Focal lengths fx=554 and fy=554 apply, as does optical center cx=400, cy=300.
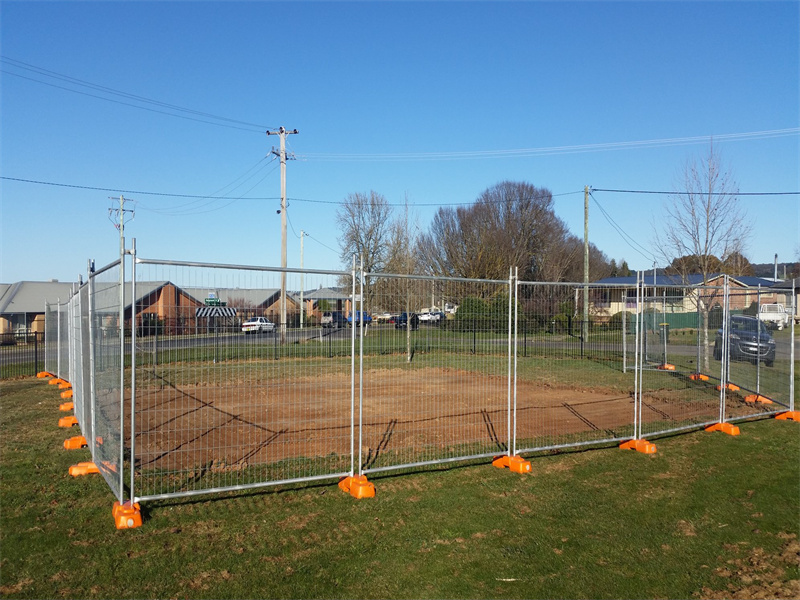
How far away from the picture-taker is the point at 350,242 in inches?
1272

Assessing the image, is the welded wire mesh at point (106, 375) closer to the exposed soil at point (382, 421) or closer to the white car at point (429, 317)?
the exposed soil at point (382, 421)

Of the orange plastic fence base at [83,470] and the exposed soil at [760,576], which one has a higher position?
the orange plastic fence base at [83,470]

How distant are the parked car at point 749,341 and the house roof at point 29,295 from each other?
4892 cm

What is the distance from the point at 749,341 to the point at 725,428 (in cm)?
307

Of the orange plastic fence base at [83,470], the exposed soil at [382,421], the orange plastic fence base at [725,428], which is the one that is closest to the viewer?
the orange plastic fence base at [83,470]

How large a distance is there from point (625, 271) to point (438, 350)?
280ft

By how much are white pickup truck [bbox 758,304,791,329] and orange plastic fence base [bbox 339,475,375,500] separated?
9.08 m

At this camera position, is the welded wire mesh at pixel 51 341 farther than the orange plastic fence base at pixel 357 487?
Yes

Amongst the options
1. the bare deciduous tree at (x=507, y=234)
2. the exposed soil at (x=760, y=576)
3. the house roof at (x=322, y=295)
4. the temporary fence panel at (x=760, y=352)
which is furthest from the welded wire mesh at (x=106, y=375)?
the bare deciduous tree at (x=507, y=234)

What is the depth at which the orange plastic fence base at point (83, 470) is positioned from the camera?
679cm

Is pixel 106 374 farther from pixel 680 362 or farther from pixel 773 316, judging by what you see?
pixel 680 362

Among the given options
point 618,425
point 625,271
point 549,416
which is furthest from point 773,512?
point 625,271

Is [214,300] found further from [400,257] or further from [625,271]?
[625,271]

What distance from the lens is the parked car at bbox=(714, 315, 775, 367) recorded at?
37.2ft
